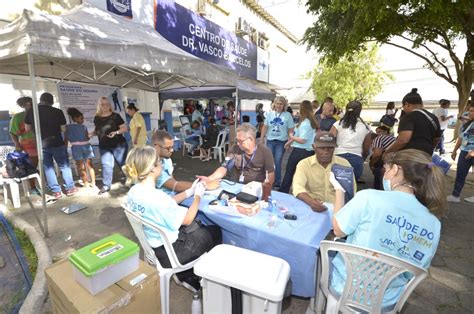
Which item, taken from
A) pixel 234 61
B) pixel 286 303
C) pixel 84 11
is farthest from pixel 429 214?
pixel 234 61

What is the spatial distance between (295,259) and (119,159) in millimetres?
4158

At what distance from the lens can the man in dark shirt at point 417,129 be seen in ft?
10.1

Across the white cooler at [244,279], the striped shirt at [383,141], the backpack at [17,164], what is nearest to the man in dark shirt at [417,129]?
the striped shirt at [383,141]

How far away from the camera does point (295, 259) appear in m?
1.63

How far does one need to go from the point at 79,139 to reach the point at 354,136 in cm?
479

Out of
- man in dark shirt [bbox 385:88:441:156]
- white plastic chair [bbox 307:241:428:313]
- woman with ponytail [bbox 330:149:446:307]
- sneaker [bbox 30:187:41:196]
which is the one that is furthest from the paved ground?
man in dark shirt [bbox 385:88:441:156]

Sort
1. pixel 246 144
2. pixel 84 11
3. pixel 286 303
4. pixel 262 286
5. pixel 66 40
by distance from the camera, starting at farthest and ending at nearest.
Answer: pixel 84 11 → pixel 246 144 → pixel 66 40 → pixel 286 303 → pixel 262 286

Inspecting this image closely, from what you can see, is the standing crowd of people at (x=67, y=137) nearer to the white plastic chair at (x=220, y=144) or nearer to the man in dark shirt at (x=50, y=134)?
the man in dark shirt at (x=50, y=134)

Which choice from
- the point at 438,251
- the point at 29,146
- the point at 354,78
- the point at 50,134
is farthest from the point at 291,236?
the point at 354,78

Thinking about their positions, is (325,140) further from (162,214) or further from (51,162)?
(51,162)

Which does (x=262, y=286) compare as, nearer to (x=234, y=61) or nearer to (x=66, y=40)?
(x=66, y=40)

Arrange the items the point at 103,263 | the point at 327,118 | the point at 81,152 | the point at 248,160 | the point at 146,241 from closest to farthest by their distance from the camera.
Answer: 1. the point at 103,263
2. the point at 146,241
3. the point at 248,160
4. the point at 81,152
5. the point at 327,118

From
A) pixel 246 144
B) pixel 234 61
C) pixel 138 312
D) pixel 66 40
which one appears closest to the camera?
pixel 138 312

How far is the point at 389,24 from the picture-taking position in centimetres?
629
